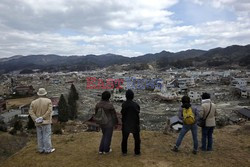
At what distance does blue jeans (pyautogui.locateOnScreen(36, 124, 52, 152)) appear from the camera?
11.8 feet

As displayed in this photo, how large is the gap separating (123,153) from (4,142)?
4.80 m

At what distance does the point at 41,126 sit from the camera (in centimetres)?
356

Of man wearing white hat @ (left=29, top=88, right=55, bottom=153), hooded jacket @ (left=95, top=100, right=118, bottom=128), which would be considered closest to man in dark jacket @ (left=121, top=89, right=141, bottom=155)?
hooded jacket @ (left=95, top=100, right=118, bottom=128)

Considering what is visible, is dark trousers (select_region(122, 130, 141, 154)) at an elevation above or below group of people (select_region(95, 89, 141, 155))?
below

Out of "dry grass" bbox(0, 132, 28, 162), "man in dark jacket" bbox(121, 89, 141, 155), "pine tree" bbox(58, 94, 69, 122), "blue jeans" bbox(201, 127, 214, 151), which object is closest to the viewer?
"man in dark jacket" bbox(121, 89, 141, 155)

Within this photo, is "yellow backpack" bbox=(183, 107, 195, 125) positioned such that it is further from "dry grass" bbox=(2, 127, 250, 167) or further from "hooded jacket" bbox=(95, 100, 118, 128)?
"hooded jacket" bbox=(95, 100, 118, 128)

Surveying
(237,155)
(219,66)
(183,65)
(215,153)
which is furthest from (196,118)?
(183,65)

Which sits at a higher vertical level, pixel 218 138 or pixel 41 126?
pixel 41 126

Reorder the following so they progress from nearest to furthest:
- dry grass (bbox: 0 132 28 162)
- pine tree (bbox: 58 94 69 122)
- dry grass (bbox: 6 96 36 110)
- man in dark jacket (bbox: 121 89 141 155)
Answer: man in dark jacket (bbox: 121 89 141 155) < dry grass (bbox: 0 132 28 162) < pine tree (bbox: 58 94 69 122) < dry grass (bbox: 6 96 36 110)

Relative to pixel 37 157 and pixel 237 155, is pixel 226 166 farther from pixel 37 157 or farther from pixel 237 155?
pixel 37 157

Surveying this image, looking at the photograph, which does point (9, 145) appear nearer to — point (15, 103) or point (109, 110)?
point (109, 110)

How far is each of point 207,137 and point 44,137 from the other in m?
2.93

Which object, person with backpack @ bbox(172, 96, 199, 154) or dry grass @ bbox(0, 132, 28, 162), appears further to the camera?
dry grass @ bbox(0, 132, 28, 162)

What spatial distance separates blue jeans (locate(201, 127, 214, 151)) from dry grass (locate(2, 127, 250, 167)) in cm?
13
